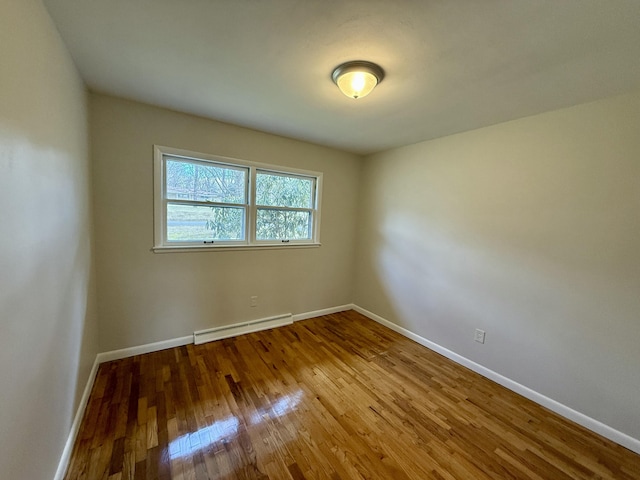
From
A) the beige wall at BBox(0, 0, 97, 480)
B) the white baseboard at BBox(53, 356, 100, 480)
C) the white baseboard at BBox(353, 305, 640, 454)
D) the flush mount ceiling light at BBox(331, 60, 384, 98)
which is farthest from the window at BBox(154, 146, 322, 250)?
the white baseboard at BBox(353, 305, 640, 454)

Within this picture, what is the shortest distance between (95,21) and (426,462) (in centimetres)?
309

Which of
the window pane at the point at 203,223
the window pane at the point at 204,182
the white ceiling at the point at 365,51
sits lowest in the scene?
the window pane at the point at 203,223

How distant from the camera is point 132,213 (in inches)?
92.8

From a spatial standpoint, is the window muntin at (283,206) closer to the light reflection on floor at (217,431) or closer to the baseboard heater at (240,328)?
the baseboard heater at (240,328)

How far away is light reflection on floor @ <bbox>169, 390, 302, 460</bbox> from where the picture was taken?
1539 mm

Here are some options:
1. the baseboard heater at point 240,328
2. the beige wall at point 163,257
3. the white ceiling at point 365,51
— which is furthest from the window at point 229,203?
the baseboard heater at point 240,328

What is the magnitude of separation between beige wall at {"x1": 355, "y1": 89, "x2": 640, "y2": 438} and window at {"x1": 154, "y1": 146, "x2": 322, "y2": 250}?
136 centimetres

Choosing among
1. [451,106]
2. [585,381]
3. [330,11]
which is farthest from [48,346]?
[585,381]

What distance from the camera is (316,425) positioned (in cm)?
176

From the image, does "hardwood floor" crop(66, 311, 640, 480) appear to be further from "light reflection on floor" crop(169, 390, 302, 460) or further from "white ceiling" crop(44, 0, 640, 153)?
"white ceiling" crop(44, 0, 640, 153)

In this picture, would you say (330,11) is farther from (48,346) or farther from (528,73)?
(48,346)

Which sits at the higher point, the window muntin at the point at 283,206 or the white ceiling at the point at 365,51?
the white ceiling at the point at 365,51

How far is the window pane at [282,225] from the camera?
3.13 metres

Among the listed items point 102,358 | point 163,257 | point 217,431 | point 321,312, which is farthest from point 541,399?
point 102,358
